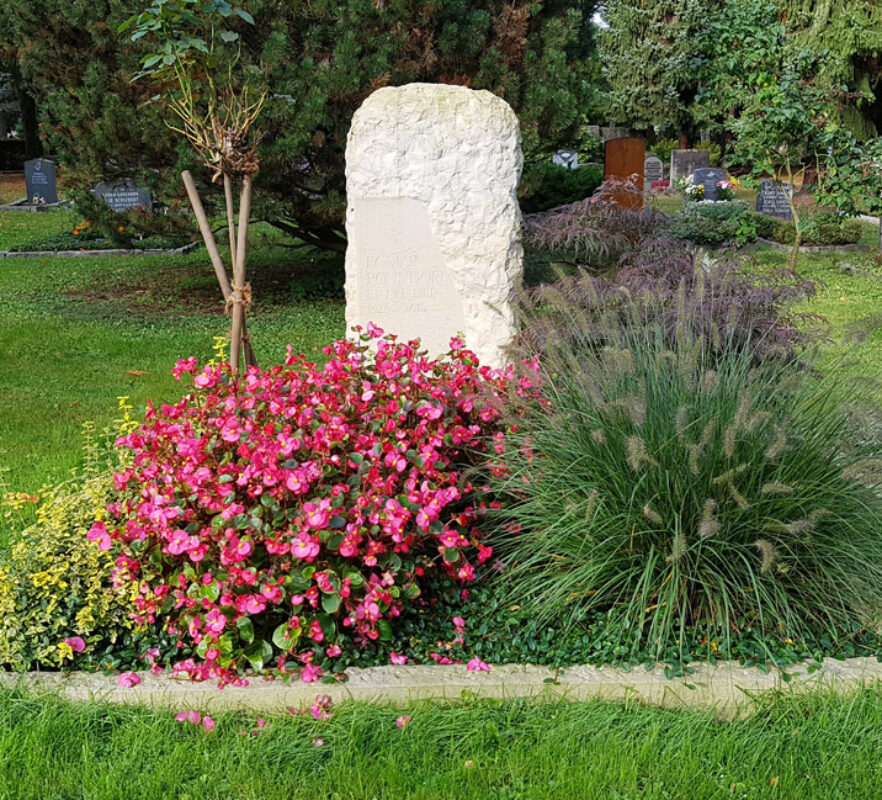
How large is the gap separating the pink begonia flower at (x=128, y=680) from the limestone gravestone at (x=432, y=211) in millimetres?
3391

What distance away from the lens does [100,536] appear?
336 cm

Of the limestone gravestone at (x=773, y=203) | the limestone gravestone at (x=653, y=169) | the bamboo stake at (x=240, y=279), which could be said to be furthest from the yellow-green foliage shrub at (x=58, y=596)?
the limestone gravestone at (x=653, y=169)

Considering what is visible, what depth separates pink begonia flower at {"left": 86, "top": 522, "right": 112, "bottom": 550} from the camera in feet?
10.9

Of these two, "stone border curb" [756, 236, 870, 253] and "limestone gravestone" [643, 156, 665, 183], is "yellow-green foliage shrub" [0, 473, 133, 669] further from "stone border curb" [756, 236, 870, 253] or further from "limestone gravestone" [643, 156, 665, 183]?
"limestone gravestone" [643, 156, 665, 183]

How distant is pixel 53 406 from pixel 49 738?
415 centimetres

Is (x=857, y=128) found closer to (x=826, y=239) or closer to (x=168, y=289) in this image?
(x=826, y=239)

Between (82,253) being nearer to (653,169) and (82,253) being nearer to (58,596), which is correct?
(58,596)

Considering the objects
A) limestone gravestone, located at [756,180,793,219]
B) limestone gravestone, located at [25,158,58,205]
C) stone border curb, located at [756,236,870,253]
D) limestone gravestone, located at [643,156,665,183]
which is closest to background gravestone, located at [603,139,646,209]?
stone border curb, located at [756,236,870,253]

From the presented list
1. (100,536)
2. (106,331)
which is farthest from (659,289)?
(106,331)

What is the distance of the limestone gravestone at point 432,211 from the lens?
20.1ft

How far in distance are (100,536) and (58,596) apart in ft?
1.16

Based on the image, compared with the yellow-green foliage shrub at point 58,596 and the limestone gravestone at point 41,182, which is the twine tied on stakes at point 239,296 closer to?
the yellow-green foliage shrub at point 58,596

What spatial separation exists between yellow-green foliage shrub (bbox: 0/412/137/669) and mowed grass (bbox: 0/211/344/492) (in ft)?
4.03

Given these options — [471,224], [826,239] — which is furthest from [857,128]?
[471,224]
